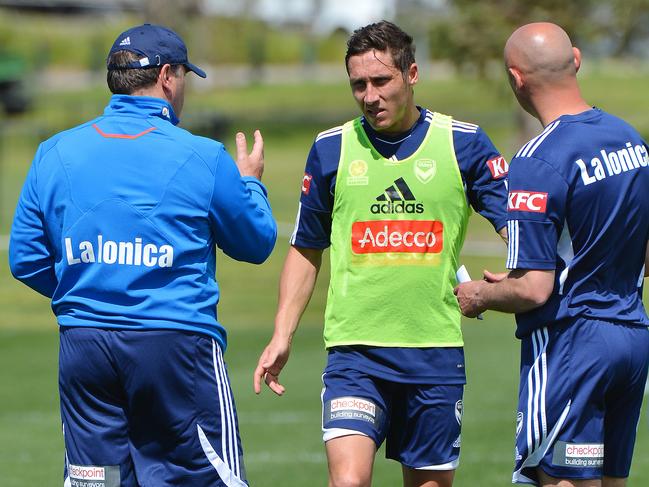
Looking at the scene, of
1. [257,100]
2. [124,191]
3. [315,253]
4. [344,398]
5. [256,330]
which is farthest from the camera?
[257,100]

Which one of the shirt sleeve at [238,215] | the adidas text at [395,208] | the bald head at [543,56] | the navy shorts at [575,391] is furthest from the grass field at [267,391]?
the bald head at [543,56]

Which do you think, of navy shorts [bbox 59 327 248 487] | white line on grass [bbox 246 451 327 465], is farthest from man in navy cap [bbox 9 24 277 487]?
white line on grass [bbox 246 451 327 465]

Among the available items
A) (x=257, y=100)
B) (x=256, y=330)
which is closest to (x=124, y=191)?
(x=256, y=330)

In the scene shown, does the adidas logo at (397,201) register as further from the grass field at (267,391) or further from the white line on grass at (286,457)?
the white line on grass at (286,457)

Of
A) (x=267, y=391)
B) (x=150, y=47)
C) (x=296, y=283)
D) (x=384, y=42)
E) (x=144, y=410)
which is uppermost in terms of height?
(x=384, y=42)

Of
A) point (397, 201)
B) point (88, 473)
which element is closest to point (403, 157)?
point (397, 201)

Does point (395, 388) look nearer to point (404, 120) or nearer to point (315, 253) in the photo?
point (315, 253)

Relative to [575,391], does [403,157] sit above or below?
above

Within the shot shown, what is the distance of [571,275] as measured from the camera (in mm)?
5359

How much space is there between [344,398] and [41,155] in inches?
70.9

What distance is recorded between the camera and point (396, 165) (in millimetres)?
6211

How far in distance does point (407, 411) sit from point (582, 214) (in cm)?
147

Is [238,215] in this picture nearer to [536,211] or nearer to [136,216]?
[136,216]

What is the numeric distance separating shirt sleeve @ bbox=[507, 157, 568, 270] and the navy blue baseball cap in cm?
148
